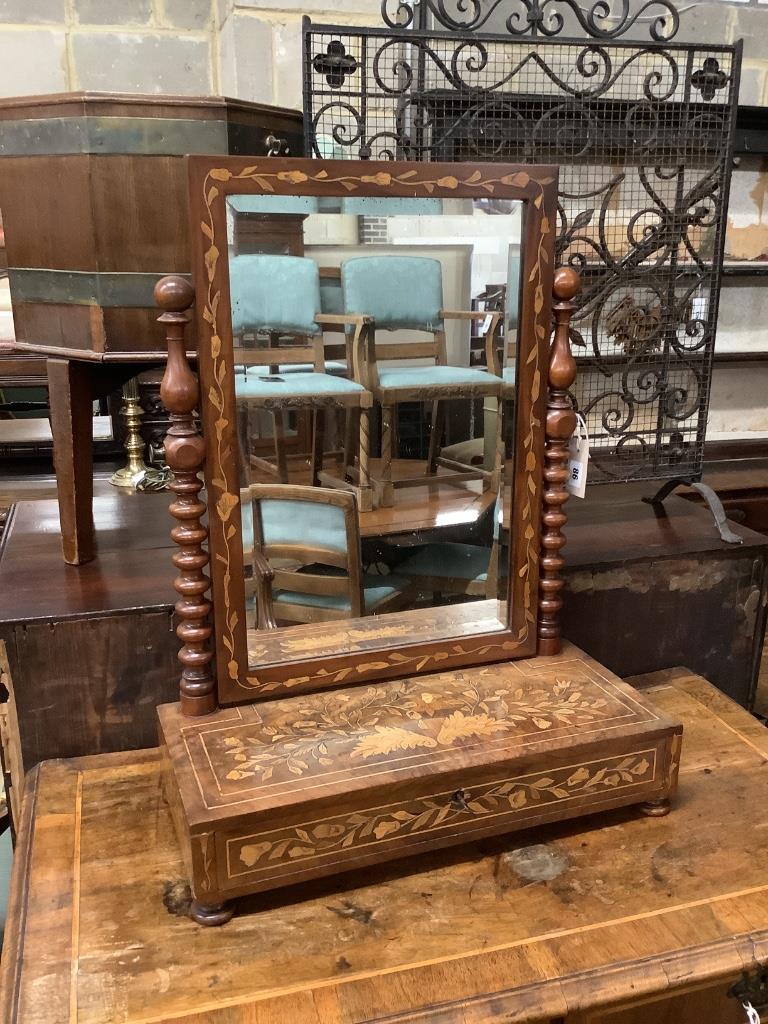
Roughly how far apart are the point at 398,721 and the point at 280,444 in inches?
13.6

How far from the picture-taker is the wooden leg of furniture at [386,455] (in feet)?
3.51

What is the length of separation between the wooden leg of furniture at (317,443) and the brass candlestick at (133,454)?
1191mm

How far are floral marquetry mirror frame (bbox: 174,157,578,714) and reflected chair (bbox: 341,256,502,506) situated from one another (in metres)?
0.06

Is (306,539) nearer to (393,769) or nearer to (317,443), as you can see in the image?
(317,443)

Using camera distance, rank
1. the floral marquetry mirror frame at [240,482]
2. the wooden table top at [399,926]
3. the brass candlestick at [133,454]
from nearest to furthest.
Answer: the wooden table top at [399,926] < the floral marquetry mirror frame at [240,482] < the brass candlestick at [133,454]

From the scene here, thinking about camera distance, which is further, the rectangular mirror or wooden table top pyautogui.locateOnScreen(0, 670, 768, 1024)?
the rectangular mirror

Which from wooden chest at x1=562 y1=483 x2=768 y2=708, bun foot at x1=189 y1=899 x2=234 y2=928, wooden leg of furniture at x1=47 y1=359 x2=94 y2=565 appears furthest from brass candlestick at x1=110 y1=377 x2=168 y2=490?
bun foot at x1=189 y1=899 x2=234 y2=928

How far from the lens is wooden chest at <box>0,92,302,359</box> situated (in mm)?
1109

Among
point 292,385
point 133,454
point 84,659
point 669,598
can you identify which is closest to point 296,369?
point 292,385

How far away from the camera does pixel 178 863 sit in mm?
965

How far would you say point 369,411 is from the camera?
106 cm

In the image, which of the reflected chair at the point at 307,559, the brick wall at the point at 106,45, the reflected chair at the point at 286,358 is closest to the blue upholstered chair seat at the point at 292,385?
the reflected chair at the point at 286,358

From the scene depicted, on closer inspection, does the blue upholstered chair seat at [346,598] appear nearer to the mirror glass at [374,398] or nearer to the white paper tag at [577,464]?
the mirror glass at [374,398]

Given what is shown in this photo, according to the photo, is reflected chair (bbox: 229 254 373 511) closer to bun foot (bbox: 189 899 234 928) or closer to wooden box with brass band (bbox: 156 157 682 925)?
wooden box with brass band (bbox: 156 157 682 925)
